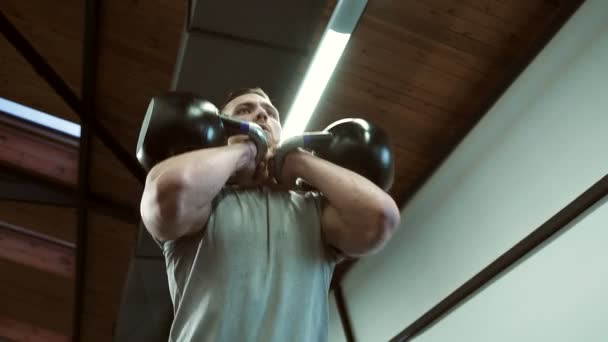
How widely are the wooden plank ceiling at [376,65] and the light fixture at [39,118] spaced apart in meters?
0.30

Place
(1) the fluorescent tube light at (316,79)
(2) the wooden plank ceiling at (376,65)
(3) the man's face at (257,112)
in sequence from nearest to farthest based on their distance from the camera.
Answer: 1. (3) the man's face at (257,112)
2. (1) the fluorescent tube light at (316,79)
3. (2) the wooden plank ceiling at (376,65)

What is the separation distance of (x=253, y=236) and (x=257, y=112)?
435 millimetres

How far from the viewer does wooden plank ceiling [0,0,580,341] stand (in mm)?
2457

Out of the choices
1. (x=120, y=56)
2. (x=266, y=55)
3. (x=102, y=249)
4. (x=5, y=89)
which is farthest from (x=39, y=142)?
(x=266, y=55)

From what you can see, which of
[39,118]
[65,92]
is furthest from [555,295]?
[39,118]

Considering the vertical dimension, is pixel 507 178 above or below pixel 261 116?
below

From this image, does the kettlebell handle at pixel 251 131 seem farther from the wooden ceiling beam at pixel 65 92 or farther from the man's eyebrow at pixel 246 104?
the wooden ceiling beam at pixel 65 92

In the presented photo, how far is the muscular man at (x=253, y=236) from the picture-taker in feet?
3.35

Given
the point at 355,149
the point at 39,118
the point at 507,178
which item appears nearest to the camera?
the point at 355,149

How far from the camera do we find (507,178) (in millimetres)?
2387

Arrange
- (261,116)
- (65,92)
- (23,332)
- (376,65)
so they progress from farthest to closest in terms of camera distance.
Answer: (23,332) < (65,92) < (376,65) < (261,116)

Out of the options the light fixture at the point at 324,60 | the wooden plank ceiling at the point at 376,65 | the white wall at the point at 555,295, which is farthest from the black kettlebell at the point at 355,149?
the wooden plank ceiling at the point at 376,65

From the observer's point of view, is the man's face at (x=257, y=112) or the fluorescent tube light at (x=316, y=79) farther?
the fluorescent tube light at (x=316, y=79)

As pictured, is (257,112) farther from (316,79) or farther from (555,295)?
(555,295)
